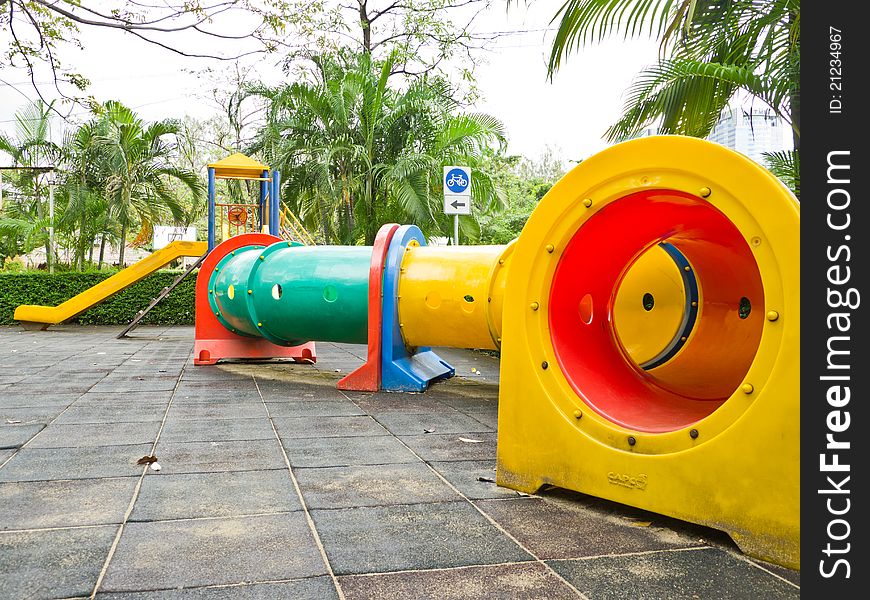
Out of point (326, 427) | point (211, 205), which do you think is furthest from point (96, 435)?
point (211, 205)

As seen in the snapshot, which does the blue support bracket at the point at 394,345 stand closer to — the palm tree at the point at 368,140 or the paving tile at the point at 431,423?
the paving tile at the point at 431,423

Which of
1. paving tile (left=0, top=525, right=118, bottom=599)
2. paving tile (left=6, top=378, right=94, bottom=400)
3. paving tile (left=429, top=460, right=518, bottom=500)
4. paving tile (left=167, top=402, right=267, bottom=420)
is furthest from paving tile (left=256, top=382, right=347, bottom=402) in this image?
paving tile (left=0, top=525, right=118, bottom=599)

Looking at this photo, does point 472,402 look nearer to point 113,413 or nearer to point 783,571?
point 113,413

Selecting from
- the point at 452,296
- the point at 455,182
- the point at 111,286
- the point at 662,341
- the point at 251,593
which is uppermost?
the point at 455,182

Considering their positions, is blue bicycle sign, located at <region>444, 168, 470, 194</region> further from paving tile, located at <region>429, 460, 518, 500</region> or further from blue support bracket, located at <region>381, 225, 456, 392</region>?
paving tile, located at <region>429, 460, 518, 500</region>

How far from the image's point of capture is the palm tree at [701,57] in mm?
5941

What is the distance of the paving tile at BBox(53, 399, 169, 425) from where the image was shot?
5311 mm

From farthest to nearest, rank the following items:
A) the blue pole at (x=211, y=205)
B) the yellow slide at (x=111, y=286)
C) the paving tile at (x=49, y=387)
A: the yellow slide at (x=111, y=286) → the blue pole at (x=211, y=205) → the paving tile at (x=49, y=387)

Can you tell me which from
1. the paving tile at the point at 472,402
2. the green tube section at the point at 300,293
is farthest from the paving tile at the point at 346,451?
the green tube section at the point at 300,293

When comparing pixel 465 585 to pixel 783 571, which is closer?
pixel 465 585

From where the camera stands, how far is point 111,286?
1504cm

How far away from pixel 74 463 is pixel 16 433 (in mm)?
1093

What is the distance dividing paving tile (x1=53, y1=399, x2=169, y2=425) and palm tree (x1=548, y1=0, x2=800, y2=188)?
435 centimetres

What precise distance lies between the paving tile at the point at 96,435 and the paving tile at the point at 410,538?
80.0 inches
